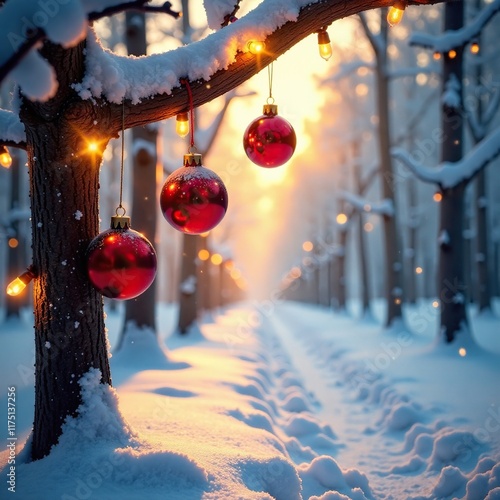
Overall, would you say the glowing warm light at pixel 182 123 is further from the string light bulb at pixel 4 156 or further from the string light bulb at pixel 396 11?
the string light bulb at pixel 396 11

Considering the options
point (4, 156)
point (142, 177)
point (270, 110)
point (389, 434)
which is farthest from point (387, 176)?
point (4, 156)

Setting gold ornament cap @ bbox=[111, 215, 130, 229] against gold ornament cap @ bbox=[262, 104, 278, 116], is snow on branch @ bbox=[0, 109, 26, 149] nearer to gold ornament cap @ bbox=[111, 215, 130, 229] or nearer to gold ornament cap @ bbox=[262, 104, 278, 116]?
gold ornament cap @ bbox=[111, 215, 130, 229]

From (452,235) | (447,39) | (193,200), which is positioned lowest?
(193,200)

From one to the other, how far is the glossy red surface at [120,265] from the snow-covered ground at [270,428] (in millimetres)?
696

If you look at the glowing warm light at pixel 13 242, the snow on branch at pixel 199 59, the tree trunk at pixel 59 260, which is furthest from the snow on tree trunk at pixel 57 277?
the glowing warm light at pixel 13 242

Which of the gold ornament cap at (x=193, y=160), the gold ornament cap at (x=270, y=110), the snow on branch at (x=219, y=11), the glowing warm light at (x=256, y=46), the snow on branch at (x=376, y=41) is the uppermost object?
the snow on branch at (x=376, y=41)

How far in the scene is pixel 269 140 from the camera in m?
2.92

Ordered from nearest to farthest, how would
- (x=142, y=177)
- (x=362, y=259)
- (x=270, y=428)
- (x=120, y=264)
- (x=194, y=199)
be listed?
(x=120, y=264), (x=194, y=199), (x=270, y=428), (x=142, y=177), (x=362, y=259)

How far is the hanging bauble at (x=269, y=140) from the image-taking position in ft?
9.62

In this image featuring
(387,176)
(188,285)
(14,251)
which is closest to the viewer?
(188,285)

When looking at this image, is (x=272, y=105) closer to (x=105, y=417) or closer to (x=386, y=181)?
(x=105, y=417)

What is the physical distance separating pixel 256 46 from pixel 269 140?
57 cm

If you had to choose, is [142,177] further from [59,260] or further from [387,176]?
[387,176]

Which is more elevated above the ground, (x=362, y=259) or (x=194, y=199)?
(x=362, y=259)
